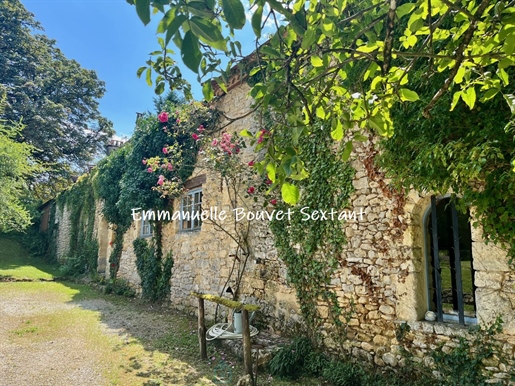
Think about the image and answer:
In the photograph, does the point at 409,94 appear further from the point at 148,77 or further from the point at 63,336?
the point at 63,336

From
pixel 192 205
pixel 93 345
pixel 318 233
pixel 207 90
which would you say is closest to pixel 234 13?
pixel 207 90

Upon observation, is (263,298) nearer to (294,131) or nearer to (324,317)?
(324,317)

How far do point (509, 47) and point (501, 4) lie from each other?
505mm

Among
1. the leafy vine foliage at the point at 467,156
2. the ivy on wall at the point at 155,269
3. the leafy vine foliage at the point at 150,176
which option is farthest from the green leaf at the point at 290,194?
the ivy on wall at the point at 155,269

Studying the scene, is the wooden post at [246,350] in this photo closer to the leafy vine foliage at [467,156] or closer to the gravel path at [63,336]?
the gravel path at [63,336]

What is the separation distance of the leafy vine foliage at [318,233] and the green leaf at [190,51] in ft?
11.4

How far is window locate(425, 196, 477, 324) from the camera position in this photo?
343 centimetres

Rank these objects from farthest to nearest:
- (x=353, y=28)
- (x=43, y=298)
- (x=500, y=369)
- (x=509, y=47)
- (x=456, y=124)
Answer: (x=43, y=298)
(x=456, y=124)
(x=500, y=369)
(x=353, y=28)
(x=509, y=47)

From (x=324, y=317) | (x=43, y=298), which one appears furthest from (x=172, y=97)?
(x=324, y=317)

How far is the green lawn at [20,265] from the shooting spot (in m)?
12.8

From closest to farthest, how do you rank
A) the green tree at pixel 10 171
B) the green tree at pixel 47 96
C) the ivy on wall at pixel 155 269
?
the ivy on wall at pixel 155 269, the green tree at pixel 10 171, the green tree at pixel 47 96

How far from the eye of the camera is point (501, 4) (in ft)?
5.70

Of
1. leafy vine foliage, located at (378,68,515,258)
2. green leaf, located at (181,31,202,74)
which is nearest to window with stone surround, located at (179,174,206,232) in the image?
leafy vine foliage, located at (378,68,515,258)

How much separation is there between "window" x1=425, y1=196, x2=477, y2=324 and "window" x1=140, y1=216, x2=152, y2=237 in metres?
7.75
